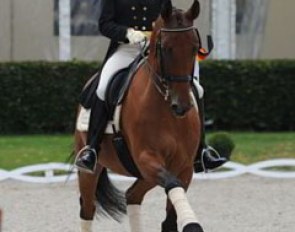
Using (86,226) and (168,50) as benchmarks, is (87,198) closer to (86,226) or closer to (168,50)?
(86,226)

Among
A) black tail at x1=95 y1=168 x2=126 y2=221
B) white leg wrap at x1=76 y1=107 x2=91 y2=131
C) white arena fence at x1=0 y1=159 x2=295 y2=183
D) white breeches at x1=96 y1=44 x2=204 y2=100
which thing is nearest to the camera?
white breeches at x1=96 y1=44 x2=204 y2=100

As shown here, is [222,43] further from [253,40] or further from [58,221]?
[58,221]

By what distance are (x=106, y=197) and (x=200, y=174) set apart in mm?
5173

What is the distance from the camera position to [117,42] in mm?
7668

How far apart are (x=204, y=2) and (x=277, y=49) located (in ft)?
7.27

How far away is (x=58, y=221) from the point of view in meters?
10.1

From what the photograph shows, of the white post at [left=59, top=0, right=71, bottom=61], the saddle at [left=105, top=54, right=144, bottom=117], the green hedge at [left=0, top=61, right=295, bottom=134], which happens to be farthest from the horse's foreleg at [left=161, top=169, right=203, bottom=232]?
the white post at [left=59, top=0, right=71, bottom=61]

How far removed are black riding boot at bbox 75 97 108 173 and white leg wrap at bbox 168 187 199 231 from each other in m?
1.48

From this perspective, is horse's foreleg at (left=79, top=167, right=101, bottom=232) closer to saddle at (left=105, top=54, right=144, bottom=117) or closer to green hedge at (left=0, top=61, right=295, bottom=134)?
saddle at (left=105, top=54, right=144, bottom=117)

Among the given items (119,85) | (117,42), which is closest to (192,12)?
(119,85)

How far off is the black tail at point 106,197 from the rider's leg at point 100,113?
30.7 inches

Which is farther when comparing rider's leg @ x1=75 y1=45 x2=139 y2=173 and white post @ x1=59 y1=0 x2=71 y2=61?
white post @ x1=59 y1=0 x2=71 y2=61

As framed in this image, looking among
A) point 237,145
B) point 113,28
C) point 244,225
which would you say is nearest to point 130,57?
point 113,28

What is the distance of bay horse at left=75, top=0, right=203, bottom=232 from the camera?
Result: 602 cm
